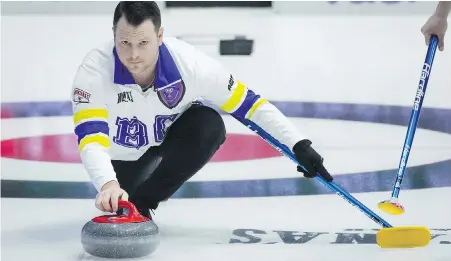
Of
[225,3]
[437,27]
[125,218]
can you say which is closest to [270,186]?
[437,27]

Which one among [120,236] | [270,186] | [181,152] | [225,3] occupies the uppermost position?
[225,3]

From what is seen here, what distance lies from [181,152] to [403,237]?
0.68 meters

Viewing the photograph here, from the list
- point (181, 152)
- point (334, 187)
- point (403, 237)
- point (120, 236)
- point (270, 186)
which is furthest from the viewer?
point (270, 186)

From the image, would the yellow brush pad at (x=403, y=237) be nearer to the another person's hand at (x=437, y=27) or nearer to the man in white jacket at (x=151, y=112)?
the man in white jacket at (x=151, y=112)

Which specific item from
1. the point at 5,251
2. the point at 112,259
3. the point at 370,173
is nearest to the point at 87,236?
the point at 112,259

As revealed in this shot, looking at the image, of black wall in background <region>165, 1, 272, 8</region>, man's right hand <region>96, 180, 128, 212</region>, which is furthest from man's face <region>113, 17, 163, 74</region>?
black wall in background <region>165, 1, 272, 8</region>

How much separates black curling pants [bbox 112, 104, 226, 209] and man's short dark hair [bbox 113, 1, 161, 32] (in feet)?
1.23

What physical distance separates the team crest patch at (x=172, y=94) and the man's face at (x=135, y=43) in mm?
124

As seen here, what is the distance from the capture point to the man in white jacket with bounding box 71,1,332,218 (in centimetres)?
221

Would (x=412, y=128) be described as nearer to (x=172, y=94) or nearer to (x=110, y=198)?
(x=172, y=94)

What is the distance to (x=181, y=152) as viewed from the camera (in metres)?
2.51

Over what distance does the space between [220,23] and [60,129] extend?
2.39 meters

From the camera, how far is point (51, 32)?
5.62 metres

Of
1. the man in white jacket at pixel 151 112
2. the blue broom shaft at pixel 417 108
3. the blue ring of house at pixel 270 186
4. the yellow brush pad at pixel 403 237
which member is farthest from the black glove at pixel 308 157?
the blue ring of house at pixel 270 186
